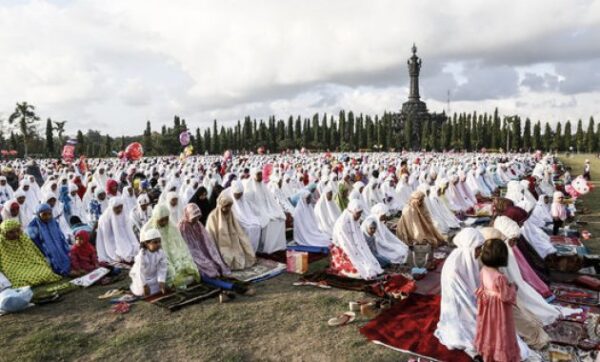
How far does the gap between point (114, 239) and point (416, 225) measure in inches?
202

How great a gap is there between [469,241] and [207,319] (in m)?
2.98

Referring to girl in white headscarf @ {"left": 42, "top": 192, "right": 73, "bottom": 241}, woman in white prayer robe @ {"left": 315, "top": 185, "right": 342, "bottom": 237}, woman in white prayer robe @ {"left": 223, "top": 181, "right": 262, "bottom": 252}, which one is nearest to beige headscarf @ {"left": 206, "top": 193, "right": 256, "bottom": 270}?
woman in white prayer robe @ {"left": 223, "top": 181, "right": 262, "bottom": 252}

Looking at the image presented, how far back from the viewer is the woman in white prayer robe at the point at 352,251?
6.03m

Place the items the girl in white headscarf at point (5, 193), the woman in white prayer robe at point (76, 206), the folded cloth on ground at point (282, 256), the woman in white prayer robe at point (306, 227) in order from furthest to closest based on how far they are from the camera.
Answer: the girl in white headscarf at point (5, 193) → the woman in white prayer robe at point (76, 206) → the woman in white prayer robe at point (306, 227) → the folded cloth on ground at point (282, 256)

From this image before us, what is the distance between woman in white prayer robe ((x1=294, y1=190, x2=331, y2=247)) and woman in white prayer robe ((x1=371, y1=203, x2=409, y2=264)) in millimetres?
1507

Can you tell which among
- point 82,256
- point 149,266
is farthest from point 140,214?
point 149,266

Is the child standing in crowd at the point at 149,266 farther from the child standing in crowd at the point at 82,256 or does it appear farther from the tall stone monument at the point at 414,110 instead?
the tall stone monument at the point at 414,110

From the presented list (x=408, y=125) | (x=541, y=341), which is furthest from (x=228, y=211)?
(x=408, y=125)

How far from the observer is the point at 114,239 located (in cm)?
714

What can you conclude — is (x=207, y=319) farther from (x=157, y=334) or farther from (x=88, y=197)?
(x=88, y=197)

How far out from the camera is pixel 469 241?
3.77 meters

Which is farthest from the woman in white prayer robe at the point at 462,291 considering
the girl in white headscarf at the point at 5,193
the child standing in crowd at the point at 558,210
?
the girl in white headscarf at the point at 5,193

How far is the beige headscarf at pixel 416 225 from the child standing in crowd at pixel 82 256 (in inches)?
200

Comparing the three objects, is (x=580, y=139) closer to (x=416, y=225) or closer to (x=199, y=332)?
(x=416, y=225)
